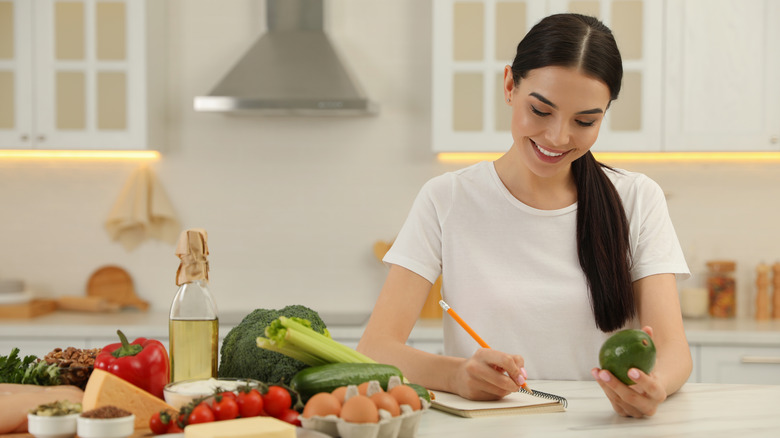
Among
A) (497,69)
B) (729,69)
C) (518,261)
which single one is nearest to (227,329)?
(497,69)

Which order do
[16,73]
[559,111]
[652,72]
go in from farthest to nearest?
[16,73] → [652,72] → [559,111]

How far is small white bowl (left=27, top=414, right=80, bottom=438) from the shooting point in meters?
0.93

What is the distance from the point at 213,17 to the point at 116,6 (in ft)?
1.58

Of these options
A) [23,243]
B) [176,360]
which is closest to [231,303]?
[23,243]

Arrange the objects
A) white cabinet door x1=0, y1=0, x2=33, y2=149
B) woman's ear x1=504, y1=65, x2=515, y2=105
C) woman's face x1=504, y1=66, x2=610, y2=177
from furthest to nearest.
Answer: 1. white cabinet door x1=0, y1=0, x2=33, y2=149
2. woman's ear x1=504, y1=65, x2=515, y2=105
3. woman's face x1=504, y1=66, x2=610, y2=177

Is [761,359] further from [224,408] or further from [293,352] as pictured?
[224,408]

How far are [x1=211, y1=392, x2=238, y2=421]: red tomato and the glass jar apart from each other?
2.93 m

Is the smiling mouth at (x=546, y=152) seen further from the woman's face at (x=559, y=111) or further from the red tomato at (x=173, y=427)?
the red tomato at (x=173, y=427)

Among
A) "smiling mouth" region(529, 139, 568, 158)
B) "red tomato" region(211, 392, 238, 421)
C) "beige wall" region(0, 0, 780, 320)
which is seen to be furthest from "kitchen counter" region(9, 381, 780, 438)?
"beige wall" region(0, 0, 780, 320)

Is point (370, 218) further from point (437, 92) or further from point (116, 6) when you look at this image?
point (116, 6)

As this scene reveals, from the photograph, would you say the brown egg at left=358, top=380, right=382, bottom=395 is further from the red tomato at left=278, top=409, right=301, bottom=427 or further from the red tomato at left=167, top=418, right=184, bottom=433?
the red tomato at left=167, top=418, right=184, bottom=433

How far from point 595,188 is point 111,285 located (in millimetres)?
2662

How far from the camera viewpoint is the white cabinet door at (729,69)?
3146 mm

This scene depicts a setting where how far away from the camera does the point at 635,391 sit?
1.12 meters
